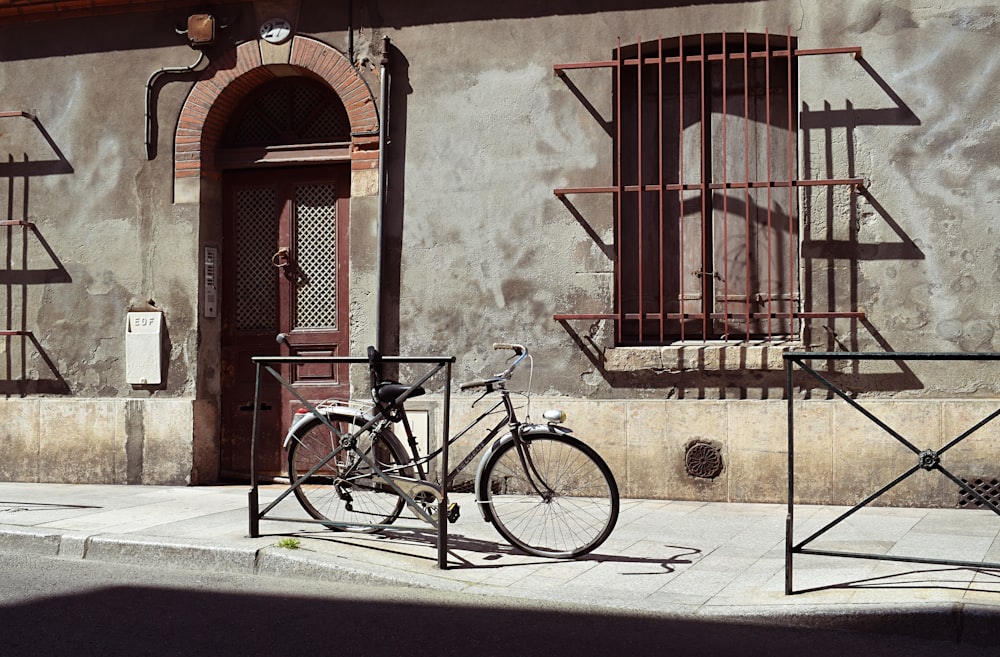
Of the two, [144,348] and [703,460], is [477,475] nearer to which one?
[703,460]

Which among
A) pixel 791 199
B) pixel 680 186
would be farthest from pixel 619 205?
pixel 791 199

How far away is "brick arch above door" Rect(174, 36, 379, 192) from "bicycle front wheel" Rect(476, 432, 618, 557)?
388cm

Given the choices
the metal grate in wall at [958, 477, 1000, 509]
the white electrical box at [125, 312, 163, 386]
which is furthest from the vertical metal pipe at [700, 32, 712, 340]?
the white electrical box at [125, 312, 163, 386]

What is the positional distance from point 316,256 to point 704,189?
3.39 metres

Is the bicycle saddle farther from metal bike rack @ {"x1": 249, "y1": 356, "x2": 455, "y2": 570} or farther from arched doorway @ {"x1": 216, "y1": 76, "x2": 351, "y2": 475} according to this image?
arched doorway @ {"x1": 216, "y1": 76, "x2": 351, "y2": 475}

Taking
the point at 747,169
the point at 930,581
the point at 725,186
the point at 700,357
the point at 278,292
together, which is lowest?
the point at 930,581

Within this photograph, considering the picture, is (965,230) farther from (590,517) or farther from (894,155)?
(590,517)

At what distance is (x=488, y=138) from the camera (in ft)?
29.4

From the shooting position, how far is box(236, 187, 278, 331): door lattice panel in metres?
9.80

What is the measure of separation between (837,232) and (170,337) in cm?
561

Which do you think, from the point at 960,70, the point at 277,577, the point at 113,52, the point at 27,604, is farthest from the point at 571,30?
the point at 27,604

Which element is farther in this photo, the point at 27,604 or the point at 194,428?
the point at 194,428

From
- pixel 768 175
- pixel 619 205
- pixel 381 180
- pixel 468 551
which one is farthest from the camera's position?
pixel 381 180

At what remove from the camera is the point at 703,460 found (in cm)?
835
